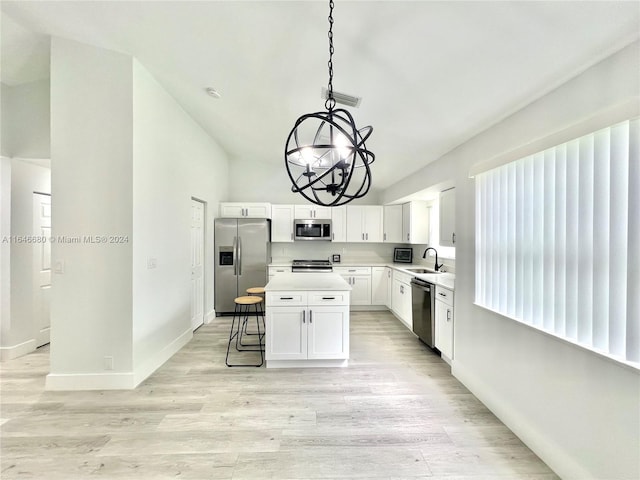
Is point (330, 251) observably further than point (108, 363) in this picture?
Yes

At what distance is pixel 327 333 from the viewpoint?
9.41ft

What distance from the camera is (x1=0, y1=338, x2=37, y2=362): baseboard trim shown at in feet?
9.71

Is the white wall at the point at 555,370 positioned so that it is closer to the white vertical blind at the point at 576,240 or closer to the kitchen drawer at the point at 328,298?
the white vertical blind at the point at 576,240

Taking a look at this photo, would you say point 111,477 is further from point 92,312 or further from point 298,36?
point 298,36

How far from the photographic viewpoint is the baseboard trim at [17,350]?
9.71ft

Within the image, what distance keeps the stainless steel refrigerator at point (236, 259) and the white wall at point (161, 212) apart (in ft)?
2.99

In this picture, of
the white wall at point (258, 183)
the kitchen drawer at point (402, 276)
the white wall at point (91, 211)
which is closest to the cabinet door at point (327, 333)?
the kitchen drawer at point (402, 276)

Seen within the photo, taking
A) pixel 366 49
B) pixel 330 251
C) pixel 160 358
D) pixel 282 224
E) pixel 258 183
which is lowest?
pixel 160 358

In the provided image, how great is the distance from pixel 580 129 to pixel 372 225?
4.00 metres

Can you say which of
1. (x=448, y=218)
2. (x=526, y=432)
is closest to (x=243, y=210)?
(x=448, y=218)

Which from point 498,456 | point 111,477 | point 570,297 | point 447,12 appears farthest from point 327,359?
point 447,12

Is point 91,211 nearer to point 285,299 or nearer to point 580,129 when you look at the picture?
point 285,299

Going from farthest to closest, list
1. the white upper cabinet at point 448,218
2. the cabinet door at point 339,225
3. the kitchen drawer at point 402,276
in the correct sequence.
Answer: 1. the cabinet door at point 339,225
2. the kitchen drawer at point 402,276
3. the white upper cabinet at point 448,218

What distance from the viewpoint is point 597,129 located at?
1364 millimetres
